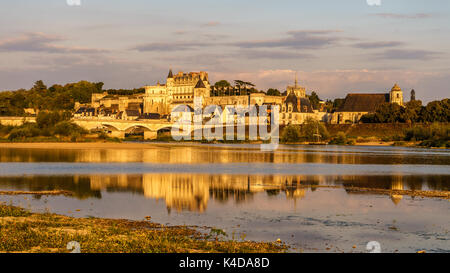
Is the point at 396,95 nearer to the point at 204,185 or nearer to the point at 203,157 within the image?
the point at 203,157

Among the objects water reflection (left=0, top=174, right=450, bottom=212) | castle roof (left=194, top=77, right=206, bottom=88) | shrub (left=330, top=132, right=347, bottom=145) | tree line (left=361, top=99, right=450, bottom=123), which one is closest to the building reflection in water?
water reflection (left=0, top=174, right=450, bottom=212)

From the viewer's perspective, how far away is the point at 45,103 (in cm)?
15562

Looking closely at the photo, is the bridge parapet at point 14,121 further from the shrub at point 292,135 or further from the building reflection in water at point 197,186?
the building reflection in water at point 197,186

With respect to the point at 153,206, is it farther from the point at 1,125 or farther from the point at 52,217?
the point at 1,125

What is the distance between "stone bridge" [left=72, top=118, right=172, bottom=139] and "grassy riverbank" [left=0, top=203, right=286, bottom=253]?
75.0 metres

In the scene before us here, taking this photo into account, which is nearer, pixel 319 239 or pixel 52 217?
pixel 319 239

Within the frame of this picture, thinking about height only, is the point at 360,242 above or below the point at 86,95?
below

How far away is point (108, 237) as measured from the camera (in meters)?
12.8

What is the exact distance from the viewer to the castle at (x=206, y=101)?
13362cm

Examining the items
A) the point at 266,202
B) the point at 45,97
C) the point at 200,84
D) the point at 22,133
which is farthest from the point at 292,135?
the point at 45,97

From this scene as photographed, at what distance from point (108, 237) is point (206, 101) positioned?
148633 mm

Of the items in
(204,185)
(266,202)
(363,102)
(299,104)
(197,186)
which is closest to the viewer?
(266,202)
